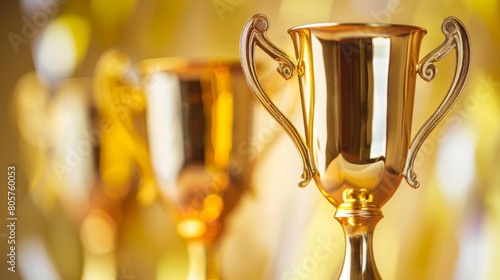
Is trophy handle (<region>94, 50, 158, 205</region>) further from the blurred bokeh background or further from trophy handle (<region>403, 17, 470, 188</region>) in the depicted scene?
trophy handle (<region>403, 17, 470, 188</region>)

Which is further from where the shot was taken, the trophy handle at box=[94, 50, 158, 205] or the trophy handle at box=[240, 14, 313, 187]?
the trophy handle at box=[94, 50, 158, 205]

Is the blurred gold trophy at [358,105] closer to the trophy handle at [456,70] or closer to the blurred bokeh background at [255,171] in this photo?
the trophy handle at [456,70]

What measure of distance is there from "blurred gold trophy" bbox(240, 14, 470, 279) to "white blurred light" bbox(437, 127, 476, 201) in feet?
0.48

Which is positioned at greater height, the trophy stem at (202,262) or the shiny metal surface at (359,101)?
the shiny metal surface at (359,101)

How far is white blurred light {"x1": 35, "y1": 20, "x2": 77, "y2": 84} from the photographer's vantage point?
1024mm

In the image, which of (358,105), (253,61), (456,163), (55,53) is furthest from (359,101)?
(55,53)

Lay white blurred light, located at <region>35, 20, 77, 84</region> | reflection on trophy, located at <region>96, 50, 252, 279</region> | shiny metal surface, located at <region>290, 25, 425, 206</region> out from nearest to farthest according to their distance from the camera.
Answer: shiny metal surface, located at <region>290, 25, 425, 206</region> → reflection on trophy, located at <region>96, 50, 252, 279</region> → white blurred light, located at <region>35, 20, 77, 84</region>

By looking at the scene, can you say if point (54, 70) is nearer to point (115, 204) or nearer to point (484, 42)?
point (115, 204)

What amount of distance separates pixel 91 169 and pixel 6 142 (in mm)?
106

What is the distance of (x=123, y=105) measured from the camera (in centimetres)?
98

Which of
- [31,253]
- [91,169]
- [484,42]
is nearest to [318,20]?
[484,42]

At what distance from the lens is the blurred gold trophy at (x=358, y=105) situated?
0.80 meters

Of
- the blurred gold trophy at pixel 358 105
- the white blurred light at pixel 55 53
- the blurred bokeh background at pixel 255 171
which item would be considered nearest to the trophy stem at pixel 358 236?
the blurred gold trophy at pixel 358 105

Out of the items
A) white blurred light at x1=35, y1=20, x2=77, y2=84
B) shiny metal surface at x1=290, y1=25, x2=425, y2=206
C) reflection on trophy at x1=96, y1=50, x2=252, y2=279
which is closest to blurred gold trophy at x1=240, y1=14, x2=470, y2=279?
shiny metal surface at x1=290, y1=25, x2=425, y2=206
